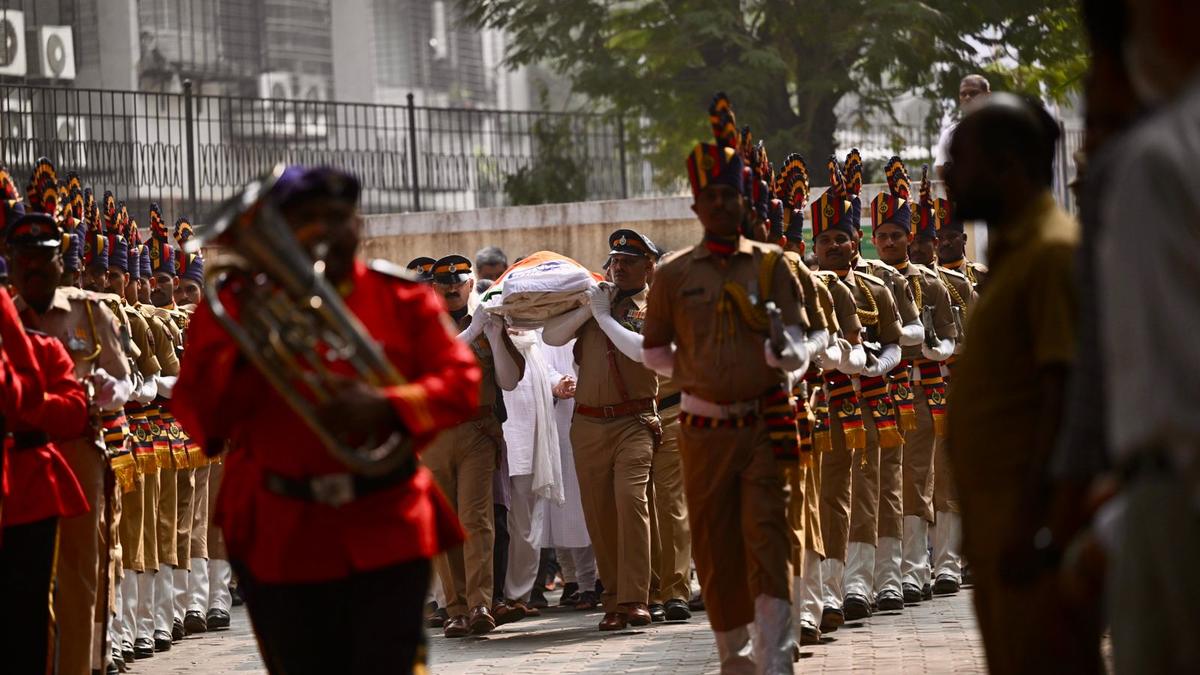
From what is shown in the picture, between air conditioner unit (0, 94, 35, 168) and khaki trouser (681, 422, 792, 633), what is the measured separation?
1534 centimetres

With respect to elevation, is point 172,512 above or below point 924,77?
below

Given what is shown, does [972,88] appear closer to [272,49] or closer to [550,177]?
[550,177]

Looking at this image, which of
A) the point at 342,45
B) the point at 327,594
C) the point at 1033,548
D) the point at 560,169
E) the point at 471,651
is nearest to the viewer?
the point at 1033,548

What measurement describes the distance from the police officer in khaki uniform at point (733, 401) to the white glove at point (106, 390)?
277 centimetres

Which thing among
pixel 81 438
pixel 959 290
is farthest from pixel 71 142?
pixel 81 438

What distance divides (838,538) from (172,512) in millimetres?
4533

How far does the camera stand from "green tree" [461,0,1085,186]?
99.0ft

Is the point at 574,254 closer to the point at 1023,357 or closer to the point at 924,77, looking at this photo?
the point at 924,77

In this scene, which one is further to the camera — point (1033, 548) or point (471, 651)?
point (471, 651)

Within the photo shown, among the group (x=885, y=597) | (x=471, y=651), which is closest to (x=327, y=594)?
(x=471, y=651)

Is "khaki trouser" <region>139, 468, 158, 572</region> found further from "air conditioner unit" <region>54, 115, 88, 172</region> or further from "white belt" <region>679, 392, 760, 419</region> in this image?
"air conditioner unit" <region>54, 115, 88, 172</region>

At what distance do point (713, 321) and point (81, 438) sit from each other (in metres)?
3.11

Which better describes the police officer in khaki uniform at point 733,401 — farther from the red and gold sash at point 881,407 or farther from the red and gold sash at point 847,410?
the red and gold sash at point 881,407

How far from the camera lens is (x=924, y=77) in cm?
3130
